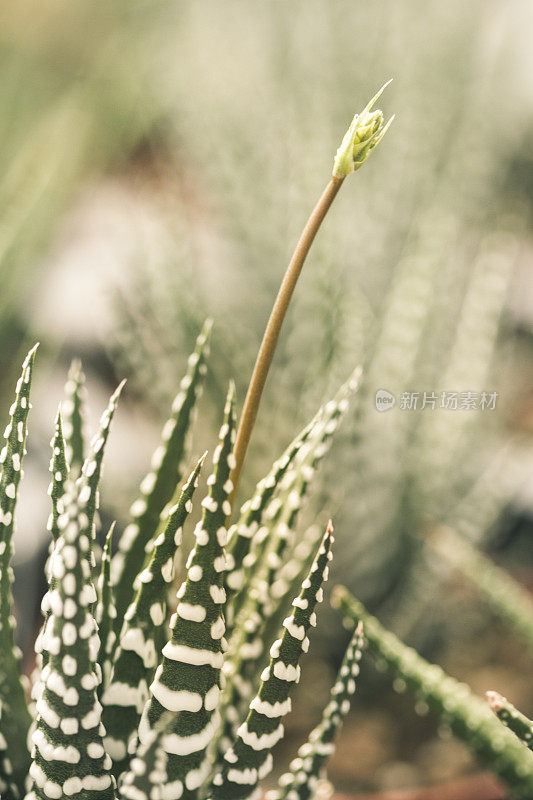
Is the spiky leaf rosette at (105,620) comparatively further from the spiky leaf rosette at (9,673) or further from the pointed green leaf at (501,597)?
the pointed green leaf at (501,597)

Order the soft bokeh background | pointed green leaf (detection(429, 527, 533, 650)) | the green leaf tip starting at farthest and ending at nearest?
1. the soft bokeh background
2. pointed green leaf (detection(429, 527, 533, 650))
3. the green leaf tip

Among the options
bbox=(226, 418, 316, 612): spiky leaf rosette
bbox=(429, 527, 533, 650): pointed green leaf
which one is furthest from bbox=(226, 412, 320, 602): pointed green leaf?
bbox=(429, 527, 533, 650): pointed green leaf

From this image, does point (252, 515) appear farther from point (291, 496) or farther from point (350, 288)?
point (350, 288)

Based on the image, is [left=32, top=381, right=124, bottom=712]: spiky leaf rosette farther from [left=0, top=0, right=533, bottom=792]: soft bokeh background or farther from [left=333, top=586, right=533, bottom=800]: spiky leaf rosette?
[left=0, top=0, right=533, bottom=792]: soft bokeh background

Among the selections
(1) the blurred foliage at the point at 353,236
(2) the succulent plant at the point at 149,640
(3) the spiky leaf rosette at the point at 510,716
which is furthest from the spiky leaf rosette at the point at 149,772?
(1) the blurred foliage at the point at 353,236

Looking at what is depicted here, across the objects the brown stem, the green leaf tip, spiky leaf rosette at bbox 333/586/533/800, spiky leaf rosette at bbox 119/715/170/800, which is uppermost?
the green leaf tip

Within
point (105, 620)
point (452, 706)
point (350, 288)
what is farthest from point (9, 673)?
point (350, 288)

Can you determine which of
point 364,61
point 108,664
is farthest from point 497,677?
point 364,61

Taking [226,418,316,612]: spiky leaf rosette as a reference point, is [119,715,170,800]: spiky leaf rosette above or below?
below
